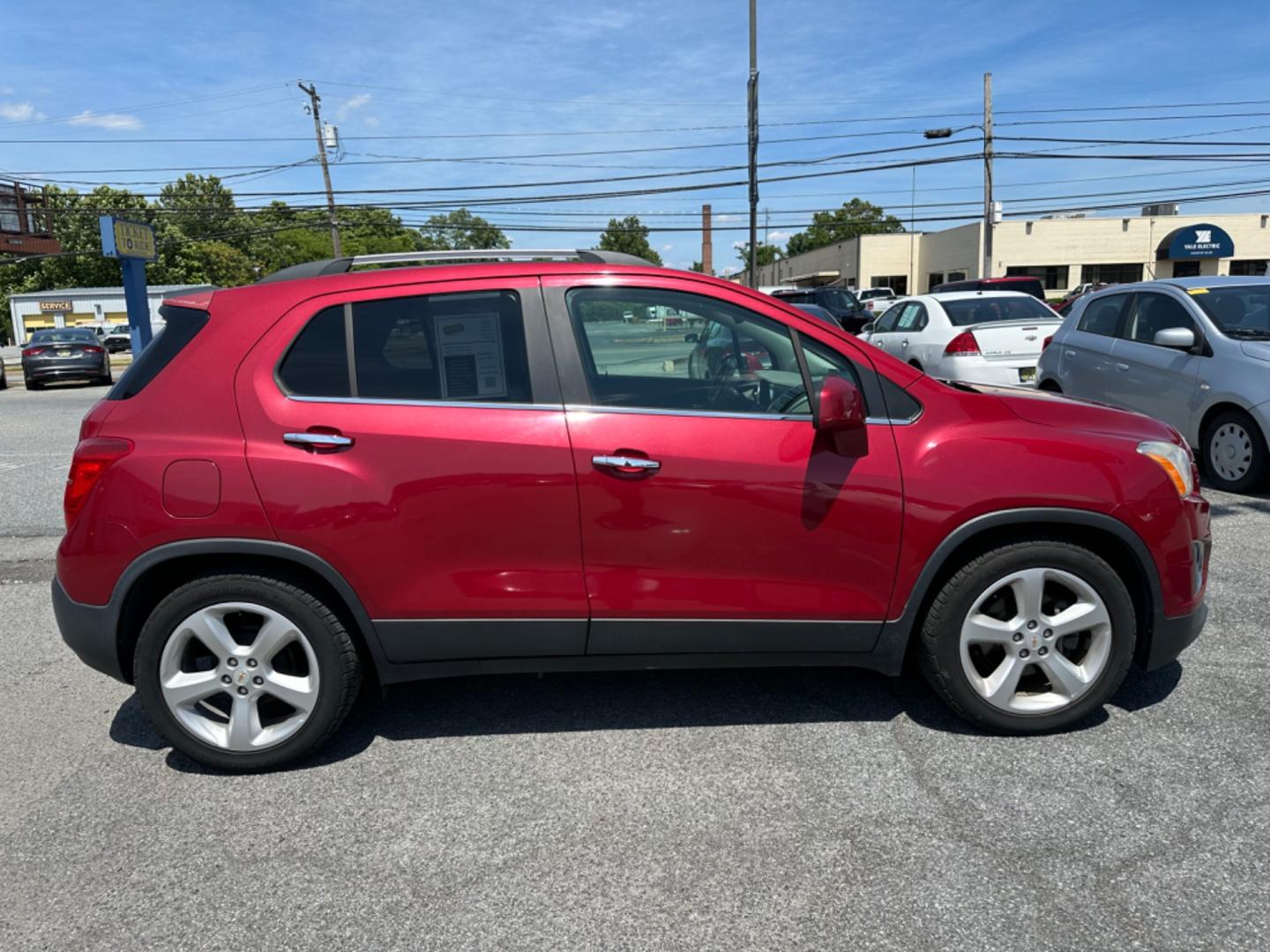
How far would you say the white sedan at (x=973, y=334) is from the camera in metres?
11.2

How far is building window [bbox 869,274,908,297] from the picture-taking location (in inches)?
2409

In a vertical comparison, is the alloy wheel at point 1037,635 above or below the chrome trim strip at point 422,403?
below

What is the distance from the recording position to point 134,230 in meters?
20.3

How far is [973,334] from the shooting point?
11.4 m

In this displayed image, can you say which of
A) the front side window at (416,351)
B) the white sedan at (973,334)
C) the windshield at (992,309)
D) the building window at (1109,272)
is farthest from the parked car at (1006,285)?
the building window at (1109,272)

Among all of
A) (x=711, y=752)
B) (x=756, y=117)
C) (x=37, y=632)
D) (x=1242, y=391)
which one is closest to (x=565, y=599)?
(x=711, y=752)

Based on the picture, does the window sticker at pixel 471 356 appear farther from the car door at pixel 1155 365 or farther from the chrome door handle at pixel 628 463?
the car door at pixel 1155 365

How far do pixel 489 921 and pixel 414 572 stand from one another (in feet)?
3.82

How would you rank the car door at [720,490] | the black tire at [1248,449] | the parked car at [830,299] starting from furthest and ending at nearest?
the parked car at [830,299] → the black tire at [1248,449] → the car door at [720,490]

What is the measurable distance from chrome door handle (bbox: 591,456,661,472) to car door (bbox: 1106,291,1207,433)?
588 cm

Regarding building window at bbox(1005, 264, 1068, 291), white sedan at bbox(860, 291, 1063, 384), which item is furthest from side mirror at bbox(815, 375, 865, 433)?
building window at bbox(1005, 264, 1068, 291)

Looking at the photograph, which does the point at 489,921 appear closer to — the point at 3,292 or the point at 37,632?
the point at 37,632

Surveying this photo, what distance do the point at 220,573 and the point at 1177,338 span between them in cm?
690

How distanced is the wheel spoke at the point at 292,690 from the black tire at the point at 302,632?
28 millimetres
